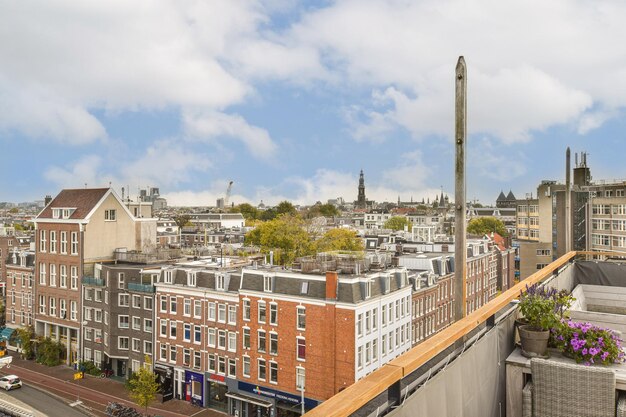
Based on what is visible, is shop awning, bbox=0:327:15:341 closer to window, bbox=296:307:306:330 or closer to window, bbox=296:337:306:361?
window, bbox=296:337:306:361

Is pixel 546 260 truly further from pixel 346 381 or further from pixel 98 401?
pixel 98 401

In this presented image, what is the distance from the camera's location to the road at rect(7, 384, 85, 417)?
30.2m

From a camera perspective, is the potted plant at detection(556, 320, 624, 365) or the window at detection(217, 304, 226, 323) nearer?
the potted plant at detection(556, 320, 624, 365)

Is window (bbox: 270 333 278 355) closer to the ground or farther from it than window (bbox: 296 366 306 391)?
farther from it

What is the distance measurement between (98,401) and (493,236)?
164 ft

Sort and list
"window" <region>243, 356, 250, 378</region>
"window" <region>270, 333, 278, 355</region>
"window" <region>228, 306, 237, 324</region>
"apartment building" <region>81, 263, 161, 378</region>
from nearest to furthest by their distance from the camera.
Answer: "window" <region>270, 333, 278, 355</region>
"window" <region>243, 356, 250, 378</region>
"window" <region>228, 306, 237, 324</region>
"apartment building" <region>81, 263, 161, 378</region>

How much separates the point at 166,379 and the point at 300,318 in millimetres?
13195

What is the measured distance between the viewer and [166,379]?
33.2 metres

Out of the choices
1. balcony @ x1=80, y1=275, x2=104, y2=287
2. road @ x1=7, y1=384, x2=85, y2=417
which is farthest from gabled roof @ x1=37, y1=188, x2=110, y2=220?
road @ x1=7, y1=384, x2=85, y2=417

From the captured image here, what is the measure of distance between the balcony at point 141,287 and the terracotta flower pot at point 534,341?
32087 millimetres

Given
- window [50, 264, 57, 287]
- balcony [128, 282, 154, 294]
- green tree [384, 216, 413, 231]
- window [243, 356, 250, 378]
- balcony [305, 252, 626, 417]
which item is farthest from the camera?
green tree [384, 216, 413, 231]

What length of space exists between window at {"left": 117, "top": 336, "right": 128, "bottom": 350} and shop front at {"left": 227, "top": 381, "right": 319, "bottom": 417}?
1112 centimetres

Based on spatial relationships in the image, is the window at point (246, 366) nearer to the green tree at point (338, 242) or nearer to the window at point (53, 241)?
the window at point (53, 241)

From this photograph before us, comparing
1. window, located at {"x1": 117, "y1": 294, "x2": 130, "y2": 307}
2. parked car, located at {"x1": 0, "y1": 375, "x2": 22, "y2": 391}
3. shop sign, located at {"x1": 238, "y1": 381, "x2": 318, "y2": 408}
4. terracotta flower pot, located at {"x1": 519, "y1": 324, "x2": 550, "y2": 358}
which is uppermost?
terracotta flower pot, located at {"x1": 519, "y1": 324, "x2": 550, "y2": 358}
